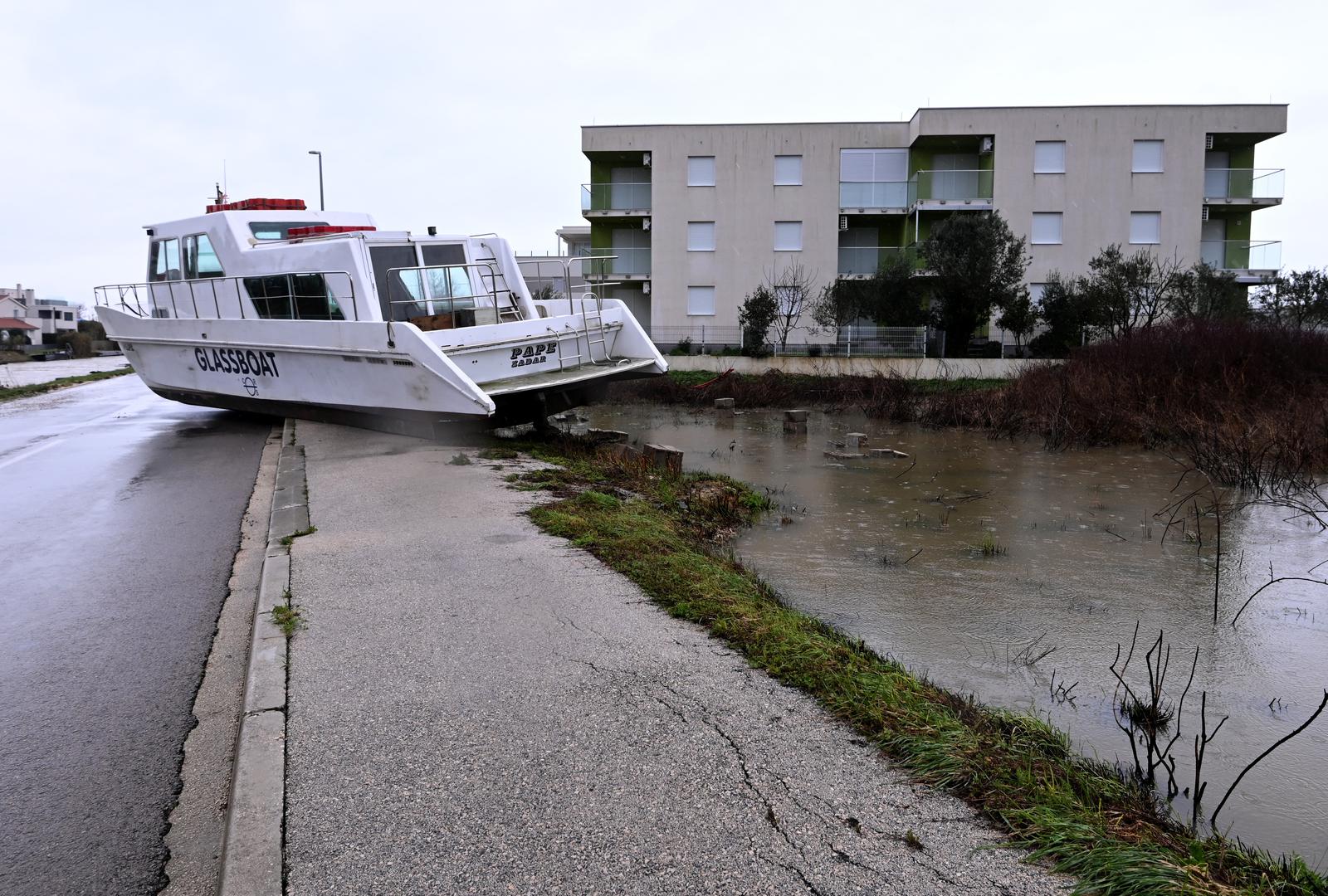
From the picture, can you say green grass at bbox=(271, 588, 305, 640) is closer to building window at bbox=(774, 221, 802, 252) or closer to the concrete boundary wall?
the concrete boundary wall

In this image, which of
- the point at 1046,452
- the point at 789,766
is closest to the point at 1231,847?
the point at 789,766

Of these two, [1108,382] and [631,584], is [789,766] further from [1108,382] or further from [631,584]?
[1108,382]

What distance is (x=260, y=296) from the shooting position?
14234 mm

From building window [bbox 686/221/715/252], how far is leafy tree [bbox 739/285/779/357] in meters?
4.38

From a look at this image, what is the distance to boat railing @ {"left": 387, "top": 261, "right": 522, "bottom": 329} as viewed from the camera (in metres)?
13.5

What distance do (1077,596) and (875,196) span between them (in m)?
31.7

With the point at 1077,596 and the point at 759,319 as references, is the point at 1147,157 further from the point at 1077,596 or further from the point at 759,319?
the point at 1077,596

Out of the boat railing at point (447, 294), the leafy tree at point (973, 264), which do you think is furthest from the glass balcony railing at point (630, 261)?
the boat railing at point (447, 294)

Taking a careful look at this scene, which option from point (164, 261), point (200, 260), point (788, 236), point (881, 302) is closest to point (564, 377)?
point (200, 260)

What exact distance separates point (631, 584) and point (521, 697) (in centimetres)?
185

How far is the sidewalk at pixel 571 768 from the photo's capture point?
2.91 m

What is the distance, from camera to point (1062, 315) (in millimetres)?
31984

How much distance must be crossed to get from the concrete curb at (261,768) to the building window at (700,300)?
3226cm

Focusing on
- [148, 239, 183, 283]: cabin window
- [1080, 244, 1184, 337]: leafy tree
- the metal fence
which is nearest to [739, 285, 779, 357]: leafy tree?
the metal fence
